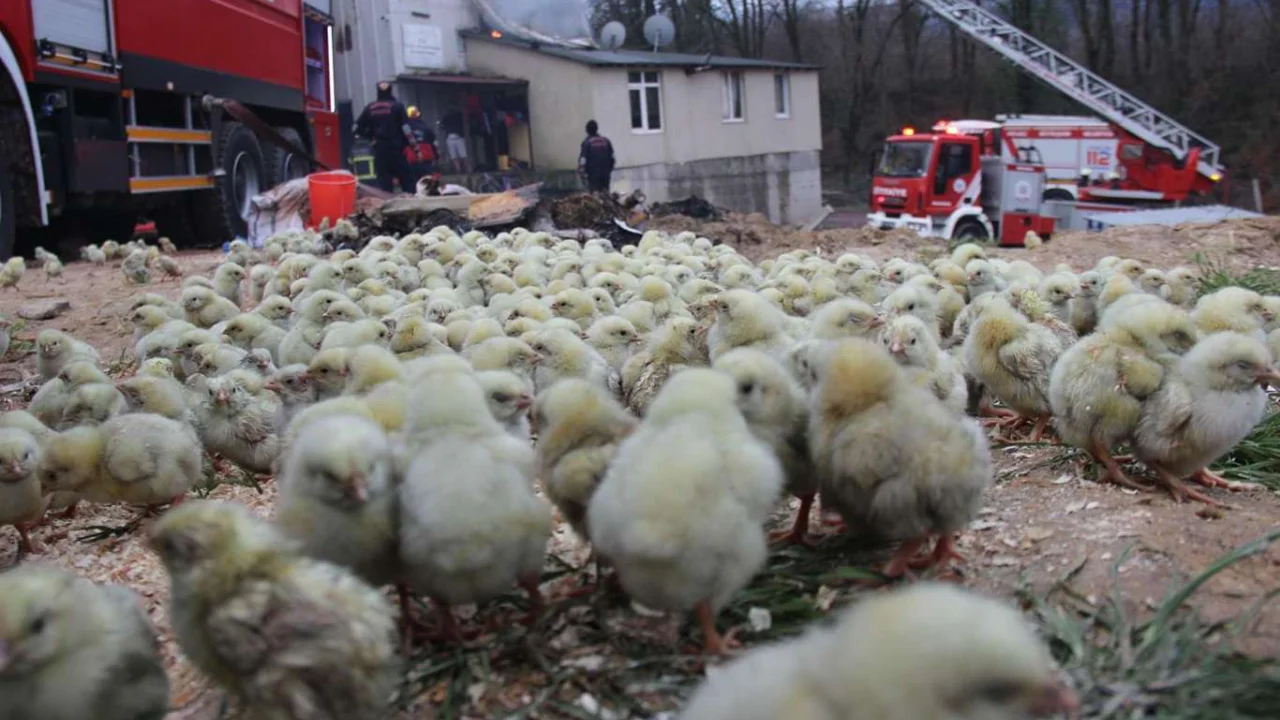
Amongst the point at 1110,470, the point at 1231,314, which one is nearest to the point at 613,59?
the point at 1231,314

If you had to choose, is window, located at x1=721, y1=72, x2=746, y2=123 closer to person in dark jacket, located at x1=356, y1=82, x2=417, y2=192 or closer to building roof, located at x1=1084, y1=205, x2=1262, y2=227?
person in dark jacket, located at x1=356, y1=82, x2=417, y2=192

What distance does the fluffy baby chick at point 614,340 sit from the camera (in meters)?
6.40

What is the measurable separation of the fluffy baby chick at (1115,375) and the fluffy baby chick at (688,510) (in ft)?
7.21

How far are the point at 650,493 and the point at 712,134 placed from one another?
32.9m

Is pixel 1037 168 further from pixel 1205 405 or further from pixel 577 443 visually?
pixel 577 443

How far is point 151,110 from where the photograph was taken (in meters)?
15.3

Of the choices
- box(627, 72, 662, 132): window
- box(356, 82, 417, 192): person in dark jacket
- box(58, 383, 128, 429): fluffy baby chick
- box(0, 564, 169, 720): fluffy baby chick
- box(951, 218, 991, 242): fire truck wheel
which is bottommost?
box(0, 564, 169, 720): fluffy baby chick

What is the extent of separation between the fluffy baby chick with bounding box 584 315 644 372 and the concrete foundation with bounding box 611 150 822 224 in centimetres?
2342

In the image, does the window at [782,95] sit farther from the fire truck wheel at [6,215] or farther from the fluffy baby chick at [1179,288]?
the fluffy baby chick at [1179,288]

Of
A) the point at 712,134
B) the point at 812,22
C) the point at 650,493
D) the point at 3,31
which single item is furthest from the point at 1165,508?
the point at 812,22

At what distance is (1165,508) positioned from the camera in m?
4.29

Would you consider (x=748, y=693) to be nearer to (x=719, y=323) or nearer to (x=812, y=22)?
(x=719, y=323)

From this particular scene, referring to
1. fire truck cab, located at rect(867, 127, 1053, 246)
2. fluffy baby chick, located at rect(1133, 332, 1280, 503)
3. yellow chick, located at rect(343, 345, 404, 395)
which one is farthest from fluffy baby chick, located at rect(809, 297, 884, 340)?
fire truck cab, located at rect(867, 127, 1053, 246)

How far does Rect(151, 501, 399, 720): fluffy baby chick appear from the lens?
2.49 metres
